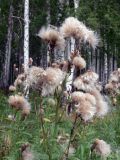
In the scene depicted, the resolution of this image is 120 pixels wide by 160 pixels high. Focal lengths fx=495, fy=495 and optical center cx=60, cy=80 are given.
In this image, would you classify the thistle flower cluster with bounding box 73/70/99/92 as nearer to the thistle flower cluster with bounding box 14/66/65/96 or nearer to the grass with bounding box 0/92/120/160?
the thistle flower cluster with bounding box 14/66/65/96

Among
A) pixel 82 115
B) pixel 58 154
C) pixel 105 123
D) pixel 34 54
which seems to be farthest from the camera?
pixel 34 54

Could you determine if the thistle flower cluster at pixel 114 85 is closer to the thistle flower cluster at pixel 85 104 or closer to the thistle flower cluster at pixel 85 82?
the thistle flower cluster at pixel 85 82

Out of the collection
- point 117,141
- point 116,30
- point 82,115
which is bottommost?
point 117,141

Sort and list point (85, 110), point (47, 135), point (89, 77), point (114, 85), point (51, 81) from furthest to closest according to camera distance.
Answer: point (114, 85) < point (47, 135) < point (89, 77) < point (51, 81) < point (85, 110)

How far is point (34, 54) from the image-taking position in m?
45.6

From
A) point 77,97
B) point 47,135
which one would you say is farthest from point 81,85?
point 47,135

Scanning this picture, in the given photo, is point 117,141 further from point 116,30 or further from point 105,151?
point 116,30

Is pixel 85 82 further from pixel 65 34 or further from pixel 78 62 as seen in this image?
pixel 65 34

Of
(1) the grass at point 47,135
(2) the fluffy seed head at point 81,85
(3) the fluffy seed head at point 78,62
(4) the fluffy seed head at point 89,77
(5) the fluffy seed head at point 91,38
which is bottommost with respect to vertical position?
(1) the grass at point 47,135

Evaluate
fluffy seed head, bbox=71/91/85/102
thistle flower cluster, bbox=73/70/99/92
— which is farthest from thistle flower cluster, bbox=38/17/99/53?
fluffy seed head, bbox=71/91/85/102

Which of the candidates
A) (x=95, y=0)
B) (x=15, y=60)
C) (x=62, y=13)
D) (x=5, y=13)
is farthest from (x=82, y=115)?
(x=15, y=60)

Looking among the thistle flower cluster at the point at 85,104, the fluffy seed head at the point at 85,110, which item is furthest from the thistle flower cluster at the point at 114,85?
the fluffy seed head at the point at 85,110

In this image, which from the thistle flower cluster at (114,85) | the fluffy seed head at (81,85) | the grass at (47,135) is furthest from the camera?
the thistle flower cluster at (114,85)

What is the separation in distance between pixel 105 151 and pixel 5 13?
104 feet
